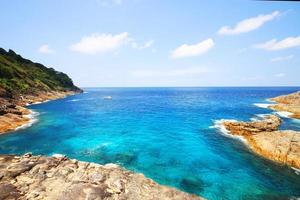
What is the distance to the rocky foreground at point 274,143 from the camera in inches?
1200

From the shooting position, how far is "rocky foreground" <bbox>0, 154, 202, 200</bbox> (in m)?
17.1

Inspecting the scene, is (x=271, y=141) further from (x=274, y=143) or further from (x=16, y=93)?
(x=16, y=93)

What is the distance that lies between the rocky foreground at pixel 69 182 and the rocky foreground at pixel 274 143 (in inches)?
771

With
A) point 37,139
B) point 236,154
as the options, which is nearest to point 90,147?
point 37,139

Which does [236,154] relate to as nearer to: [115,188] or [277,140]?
[277,140]

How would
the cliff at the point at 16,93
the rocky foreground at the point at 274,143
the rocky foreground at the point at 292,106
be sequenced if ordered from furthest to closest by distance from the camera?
the rocky foreground at the point at 292,106, the cliff at the point at 16,93, the rocky foreground at the point at 274,143

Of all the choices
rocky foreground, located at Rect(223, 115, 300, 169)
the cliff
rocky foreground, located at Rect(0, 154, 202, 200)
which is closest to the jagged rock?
rocky foreground, located at Rect(223, 115, 300, 169)

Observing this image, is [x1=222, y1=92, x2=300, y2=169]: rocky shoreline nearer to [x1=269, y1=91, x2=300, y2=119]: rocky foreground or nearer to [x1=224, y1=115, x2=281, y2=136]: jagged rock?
[x1=224, y1=115, x2=281, y2=136]: jagged rock

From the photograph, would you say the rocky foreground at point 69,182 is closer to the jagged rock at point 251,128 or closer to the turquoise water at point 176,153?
the turquoise water at point 176,153

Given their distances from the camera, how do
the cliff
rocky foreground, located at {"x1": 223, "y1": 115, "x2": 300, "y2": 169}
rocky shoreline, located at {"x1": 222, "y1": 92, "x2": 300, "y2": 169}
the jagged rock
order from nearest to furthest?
rocky foreground, located at {"x1": 223, "y1": 115, "x2": 300, "y2": 169} < rocky shoreline, located at {"x1": 222, "y1": 92, "x2": 300, "y2": 169} < the jagged rock < the cliff

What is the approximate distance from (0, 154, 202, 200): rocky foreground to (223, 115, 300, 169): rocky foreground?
64.2 feet

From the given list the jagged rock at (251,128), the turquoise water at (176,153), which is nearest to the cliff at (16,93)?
the turquoise water at (176,153)

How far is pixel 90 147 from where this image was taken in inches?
1464

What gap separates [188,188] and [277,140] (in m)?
20.5
